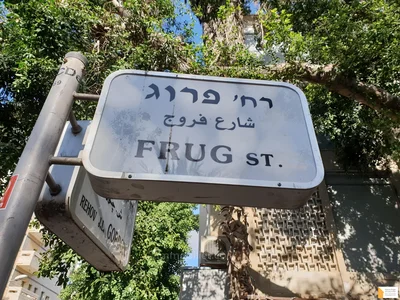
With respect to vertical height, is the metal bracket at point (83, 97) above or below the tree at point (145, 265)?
below

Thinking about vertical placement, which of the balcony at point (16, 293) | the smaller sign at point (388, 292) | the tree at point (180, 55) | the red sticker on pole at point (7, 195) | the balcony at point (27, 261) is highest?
the balcony at point (27, 261)

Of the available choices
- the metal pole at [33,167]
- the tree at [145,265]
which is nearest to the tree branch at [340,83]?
the metal pole at [33,167]

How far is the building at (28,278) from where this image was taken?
18828 millimetres

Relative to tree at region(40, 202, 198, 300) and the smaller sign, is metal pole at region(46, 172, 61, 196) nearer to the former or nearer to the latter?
tree at region(40, 202, 198, 300)

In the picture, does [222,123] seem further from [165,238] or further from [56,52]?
[165,238]

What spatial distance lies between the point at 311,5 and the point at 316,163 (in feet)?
26.8

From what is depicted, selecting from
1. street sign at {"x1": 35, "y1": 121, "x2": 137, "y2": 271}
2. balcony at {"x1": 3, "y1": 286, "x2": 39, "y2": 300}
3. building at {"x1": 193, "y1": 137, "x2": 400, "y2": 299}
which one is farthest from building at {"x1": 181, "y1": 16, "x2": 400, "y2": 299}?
balcony at {"x1": 3, "y1": 286, "x2": 39, "y2": 300}

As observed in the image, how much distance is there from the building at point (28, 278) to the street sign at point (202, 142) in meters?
19.5

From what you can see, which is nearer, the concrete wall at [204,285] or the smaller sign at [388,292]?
the smaller sign at [388,292]

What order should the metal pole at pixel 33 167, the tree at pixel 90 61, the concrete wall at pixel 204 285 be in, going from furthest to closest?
1. the concrete wall at pixel 204 285
2. the tree at pixel 90 61
3. the metal pole at pixel 33 167

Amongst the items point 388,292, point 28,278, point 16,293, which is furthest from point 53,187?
point 28,278

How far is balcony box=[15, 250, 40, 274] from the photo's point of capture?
20.2 meters

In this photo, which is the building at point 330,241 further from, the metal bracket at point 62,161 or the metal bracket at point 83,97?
the metal bracket at point 62,161

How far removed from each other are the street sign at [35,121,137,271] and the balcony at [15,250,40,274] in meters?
22.2
